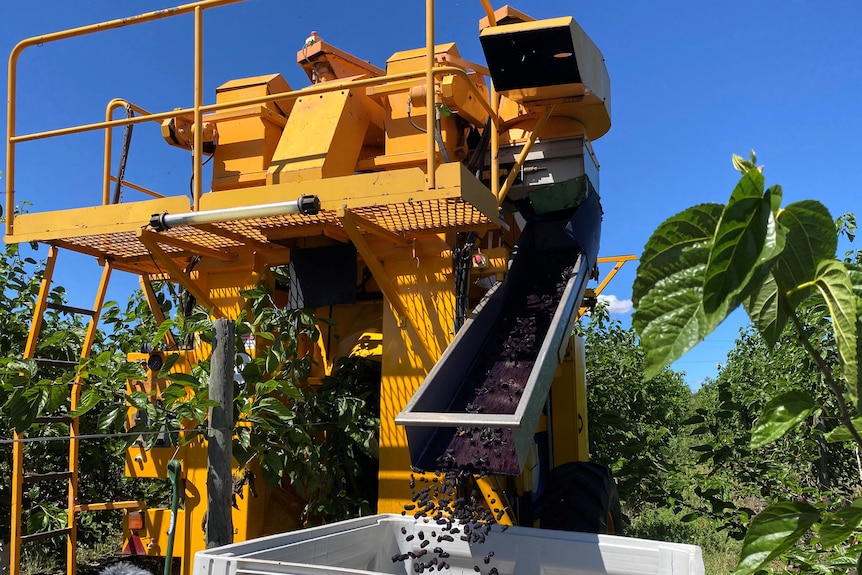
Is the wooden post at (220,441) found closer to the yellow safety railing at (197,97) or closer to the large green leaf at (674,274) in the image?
the yellow safety railing at (197,97)

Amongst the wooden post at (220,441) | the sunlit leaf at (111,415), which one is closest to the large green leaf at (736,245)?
the wooden post at (220,441)

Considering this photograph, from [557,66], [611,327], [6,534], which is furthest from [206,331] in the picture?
[611,327]

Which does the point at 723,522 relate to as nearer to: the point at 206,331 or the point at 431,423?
the point at 431,423

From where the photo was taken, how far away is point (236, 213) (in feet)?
14.5

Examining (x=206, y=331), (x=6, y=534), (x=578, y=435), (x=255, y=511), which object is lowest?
(x=6, y=534)

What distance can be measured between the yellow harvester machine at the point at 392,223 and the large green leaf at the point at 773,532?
2508 millimetres

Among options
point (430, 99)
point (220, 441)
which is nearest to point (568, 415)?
point (430, 99)

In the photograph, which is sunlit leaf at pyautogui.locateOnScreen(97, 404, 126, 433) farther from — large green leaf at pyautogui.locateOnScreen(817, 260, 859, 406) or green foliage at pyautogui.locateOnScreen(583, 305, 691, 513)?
green foliage at pyautogui.locateOnScreen(583, 305, 691, 513)

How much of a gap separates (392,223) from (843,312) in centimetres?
366

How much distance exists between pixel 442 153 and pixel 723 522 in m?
3.28

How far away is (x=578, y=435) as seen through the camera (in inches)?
238

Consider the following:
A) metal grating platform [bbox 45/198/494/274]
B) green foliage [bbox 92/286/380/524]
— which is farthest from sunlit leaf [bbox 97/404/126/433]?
metal grating platform [bbox 45/198/494/274]

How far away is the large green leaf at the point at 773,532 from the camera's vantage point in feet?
4.01

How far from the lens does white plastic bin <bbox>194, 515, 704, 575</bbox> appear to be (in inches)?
103
